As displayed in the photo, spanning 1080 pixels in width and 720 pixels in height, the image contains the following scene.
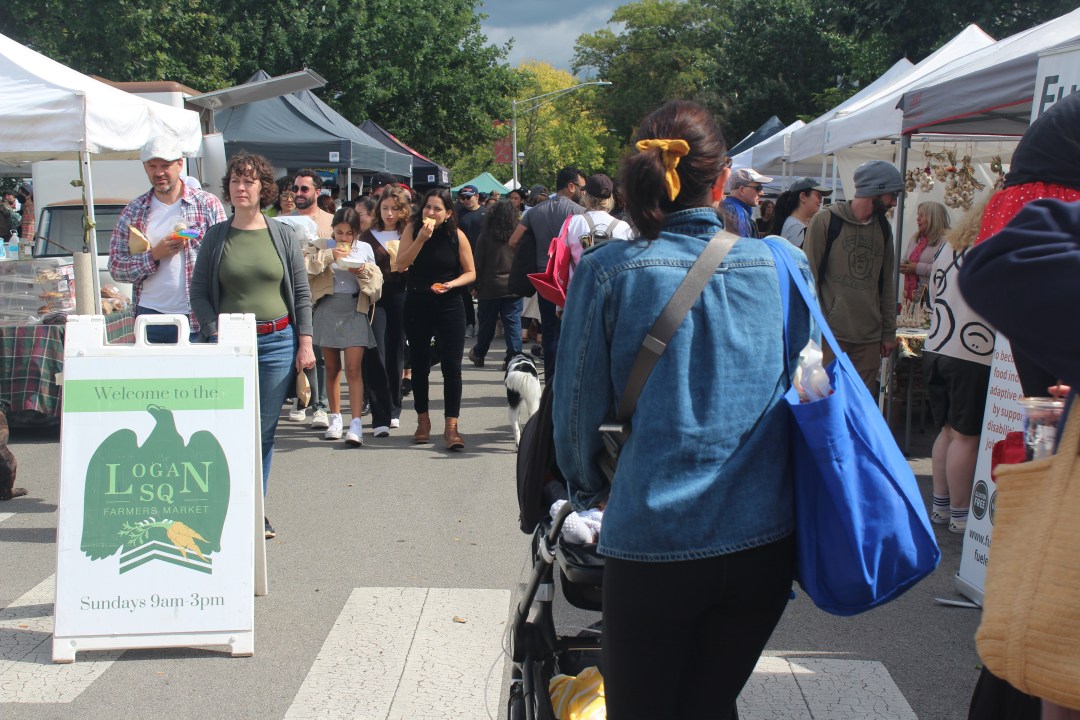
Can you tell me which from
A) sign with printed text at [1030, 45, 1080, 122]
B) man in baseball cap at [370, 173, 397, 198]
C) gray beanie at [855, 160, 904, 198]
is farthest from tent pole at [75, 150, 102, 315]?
sign with printed text at [1030, 45, 1080, 122]

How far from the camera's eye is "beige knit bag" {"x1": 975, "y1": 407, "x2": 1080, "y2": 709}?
5.22ft

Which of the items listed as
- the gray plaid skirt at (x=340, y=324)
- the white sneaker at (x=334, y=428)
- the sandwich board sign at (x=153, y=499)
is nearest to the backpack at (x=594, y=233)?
the gray plaid skirt at (x=340, y=324)

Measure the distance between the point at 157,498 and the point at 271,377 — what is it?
1.11 metres

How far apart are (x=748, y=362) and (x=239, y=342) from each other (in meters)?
2.73

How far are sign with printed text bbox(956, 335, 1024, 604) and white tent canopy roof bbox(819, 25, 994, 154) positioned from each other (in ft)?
12.2

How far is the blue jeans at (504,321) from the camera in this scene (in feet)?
36.9

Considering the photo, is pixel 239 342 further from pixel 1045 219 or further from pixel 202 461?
pixel 1045 219

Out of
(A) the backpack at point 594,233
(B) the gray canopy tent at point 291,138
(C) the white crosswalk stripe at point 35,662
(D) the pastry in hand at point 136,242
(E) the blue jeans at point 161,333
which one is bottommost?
(C) the white crosswalk stripe at point 35,662

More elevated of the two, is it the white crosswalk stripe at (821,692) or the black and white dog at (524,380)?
the black and white dog at (524,380)

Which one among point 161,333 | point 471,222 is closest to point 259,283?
point 161,333

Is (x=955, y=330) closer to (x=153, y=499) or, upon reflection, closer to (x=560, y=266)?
(x=560, y=266)

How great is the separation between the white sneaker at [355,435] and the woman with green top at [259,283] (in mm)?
2641

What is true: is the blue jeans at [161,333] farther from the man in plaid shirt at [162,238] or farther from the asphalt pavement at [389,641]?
the asphalt pavement at [389,641]

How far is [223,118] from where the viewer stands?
16.8 meters
